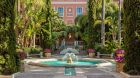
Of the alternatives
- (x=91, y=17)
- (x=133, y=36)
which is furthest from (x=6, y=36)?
(x=91, y=17)

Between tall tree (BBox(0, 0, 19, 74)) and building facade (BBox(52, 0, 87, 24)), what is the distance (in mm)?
54963

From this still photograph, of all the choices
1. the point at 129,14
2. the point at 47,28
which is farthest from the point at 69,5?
the point at 129,14

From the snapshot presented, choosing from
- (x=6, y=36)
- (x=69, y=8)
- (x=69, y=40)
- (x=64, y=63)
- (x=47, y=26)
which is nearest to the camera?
(x=6, y=36)

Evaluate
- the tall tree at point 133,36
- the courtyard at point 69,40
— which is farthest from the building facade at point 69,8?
the tall tree at point 133,36

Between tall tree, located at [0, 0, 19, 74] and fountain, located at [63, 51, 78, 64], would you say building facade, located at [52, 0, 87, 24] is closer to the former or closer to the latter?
fountain, located at [63, 51, 78, 64]

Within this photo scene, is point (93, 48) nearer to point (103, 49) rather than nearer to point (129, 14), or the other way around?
point (103, 49)

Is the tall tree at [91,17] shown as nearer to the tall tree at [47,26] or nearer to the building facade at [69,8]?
the tall tree at [47,26]

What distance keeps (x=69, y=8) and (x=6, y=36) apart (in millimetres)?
56557

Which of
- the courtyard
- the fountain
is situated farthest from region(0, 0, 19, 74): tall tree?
the fountain

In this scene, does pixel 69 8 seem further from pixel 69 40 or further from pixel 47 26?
pixel 47 26

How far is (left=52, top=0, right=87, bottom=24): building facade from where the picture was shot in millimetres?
69062

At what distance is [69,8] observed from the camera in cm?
7012

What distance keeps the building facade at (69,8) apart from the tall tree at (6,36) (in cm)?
5496

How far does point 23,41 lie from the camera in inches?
1393
